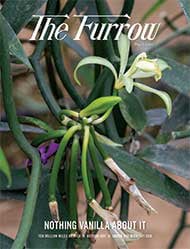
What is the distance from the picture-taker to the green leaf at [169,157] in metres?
0.64

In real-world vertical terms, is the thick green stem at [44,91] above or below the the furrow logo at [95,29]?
below

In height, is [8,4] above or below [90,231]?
above

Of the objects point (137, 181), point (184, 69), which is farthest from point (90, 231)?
point (184, 69)

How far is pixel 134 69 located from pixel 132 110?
8 centimetres

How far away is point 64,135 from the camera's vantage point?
1.82 feet

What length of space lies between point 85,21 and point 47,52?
206mm

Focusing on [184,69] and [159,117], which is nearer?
[184,69]

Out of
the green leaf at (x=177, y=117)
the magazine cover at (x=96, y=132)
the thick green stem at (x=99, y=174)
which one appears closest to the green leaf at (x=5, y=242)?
the magazine cover at (x=96, y=132)

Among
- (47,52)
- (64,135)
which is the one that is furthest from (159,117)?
(64,135)

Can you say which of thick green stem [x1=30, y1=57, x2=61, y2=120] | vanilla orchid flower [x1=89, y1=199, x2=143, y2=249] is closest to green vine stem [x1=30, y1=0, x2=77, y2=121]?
thick green stem [x1=30, y1=57, x2=61, y2=120]

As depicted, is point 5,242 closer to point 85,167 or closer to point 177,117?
point 85,167

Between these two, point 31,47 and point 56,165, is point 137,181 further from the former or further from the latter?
point 31,47

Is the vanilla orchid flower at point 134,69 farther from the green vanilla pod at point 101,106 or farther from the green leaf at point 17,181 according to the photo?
the green leaf at point 17,181

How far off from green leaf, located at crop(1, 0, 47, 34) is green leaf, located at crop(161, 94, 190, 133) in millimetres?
216
